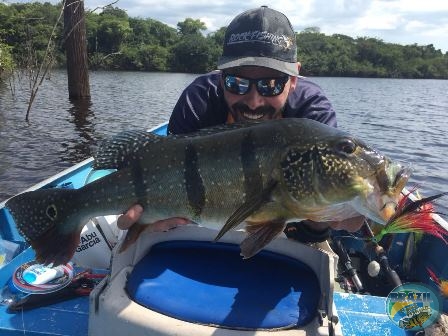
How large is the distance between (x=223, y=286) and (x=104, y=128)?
1661 centimetres

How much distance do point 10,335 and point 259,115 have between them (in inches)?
98.8

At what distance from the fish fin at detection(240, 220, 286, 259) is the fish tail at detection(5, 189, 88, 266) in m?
1.17

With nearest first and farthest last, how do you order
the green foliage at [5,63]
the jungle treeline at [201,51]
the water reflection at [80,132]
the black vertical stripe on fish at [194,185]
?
the black vertical stripe on fish at [194,185], the water reflection at [80,132], the green foliage at [5,63], the jungle treeline at [201,51]

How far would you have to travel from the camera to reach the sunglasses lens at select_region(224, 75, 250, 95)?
3.49 metres

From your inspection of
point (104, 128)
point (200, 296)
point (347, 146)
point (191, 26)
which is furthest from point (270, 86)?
point (191, 26)

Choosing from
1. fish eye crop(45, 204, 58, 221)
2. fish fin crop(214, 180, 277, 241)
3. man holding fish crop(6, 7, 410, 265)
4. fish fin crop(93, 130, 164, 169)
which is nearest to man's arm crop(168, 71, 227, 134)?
man holding fish crop(6, 7, 410, 265)

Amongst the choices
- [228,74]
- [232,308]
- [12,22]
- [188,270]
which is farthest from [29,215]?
[12,22]

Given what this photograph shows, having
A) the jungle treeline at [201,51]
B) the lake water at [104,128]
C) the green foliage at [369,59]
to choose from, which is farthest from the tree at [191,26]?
the lake water at [104,128]

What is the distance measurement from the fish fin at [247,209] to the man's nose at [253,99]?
1218 millimetres

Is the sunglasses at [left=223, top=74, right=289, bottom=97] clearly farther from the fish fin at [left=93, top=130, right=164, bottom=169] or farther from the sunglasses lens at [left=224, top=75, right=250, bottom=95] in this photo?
the fish fin at [left=93, top=130, right=164, bottom=169]

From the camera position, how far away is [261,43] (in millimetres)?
3508

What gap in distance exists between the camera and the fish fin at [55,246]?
9.52 feet

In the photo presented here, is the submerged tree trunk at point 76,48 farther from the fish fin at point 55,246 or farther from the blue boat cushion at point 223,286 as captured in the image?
the blue boat cushion at point 223,286

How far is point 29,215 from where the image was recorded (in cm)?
295
